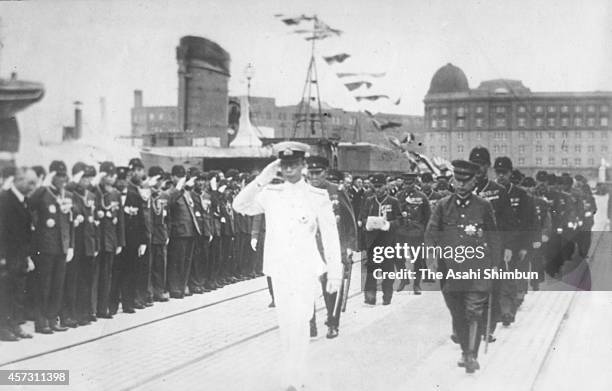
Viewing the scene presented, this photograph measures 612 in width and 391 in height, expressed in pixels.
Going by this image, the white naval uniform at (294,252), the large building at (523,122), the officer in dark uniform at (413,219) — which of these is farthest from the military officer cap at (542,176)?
the white naval uniform at (294,252)

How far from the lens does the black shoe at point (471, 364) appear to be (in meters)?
5.38

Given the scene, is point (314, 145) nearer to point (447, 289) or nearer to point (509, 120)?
point (509, 120)

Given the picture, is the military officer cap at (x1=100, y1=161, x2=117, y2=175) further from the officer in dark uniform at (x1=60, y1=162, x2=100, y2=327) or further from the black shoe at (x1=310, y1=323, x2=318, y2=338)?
the black shoe at (x1=310, y1=323, x2=318, y2=338)

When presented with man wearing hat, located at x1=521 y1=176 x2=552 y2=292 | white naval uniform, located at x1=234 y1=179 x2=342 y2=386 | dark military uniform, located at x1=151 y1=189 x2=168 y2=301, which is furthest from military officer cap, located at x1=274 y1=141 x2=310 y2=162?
man wearing hat, located at x1=521 y1=176 x2=552 y2=292

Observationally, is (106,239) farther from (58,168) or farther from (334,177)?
(334,177)

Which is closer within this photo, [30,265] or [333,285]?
[333,285]

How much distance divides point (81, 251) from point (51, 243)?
504 mm

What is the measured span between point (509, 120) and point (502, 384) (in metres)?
6.98

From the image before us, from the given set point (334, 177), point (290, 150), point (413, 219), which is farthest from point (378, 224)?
point (290, 150)

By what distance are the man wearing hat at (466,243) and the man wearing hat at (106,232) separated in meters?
3.48

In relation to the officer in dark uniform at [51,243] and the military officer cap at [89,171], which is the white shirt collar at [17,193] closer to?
the officer in dark uniform at [51,243]

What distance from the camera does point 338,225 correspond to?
7152mm

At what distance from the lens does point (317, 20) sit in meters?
6.80

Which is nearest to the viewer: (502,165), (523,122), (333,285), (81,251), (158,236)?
(333,285)
